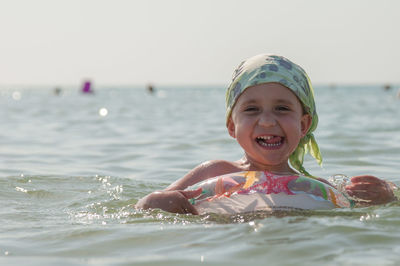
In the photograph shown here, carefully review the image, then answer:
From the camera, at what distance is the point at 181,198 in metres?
3.98

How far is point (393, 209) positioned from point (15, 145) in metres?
7.61

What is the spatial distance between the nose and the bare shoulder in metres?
0.60

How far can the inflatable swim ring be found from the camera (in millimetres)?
3975

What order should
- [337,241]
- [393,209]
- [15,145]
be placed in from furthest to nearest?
[15,145] → [393,209] → [337,241]

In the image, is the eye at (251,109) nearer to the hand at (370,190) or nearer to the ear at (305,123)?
the ear at (305,123)

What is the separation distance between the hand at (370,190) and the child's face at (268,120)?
0.51 m

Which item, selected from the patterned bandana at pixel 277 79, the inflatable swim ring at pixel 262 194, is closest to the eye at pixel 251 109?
the patterned bandana at pixel 277 79

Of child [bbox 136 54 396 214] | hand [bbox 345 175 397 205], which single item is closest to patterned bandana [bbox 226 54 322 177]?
child [bbox 136 54 396 214]

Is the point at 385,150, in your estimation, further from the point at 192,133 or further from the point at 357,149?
the point at 192,133

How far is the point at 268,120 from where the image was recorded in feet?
13.7

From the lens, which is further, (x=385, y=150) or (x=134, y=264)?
(x=385, y=150)

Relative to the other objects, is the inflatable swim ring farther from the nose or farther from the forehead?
the forehead

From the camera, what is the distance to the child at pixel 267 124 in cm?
424

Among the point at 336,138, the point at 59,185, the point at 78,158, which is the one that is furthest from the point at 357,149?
the point at 59,185
